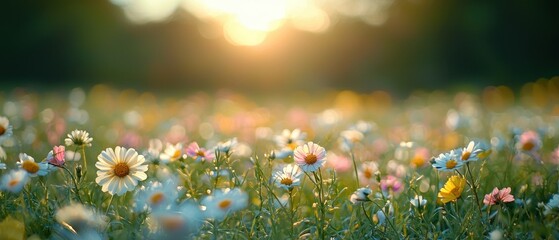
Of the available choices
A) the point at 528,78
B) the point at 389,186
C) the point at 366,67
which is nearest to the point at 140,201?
the point at 389,186

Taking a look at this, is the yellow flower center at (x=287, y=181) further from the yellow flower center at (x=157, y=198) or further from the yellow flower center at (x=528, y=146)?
the yellow flower center at (x=528, y=146)

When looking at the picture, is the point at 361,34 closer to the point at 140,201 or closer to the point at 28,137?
the point at 28,137

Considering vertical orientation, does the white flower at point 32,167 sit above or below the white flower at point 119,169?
above

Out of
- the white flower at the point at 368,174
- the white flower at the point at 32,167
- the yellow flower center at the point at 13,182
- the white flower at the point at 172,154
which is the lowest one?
the white flower at the point at 368,174

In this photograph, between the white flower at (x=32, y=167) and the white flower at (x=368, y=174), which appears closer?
the white flower at (x=32, y=167)

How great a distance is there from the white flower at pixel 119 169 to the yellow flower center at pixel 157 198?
131mm

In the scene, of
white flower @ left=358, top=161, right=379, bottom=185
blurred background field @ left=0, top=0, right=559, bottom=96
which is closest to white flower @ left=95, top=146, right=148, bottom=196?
white flower @ left=358, top=161, right=379, bottom=185

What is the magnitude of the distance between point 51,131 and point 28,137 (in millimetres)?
290

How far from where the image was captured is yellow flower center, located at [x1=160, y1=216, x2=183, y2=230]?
42.6 inches

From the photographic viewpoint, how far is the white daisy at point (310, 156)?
1.38 m

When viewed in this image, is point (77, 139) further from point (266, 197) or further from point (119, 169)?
point (266, 197)

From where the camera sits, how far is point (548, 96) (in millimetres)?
6395

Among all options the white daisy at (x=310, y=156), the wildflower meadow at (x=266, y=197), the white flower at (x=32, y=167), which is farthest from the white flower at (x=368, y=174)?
the white flower at (x=32, y=167)

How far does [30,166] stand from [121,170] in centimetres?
22
